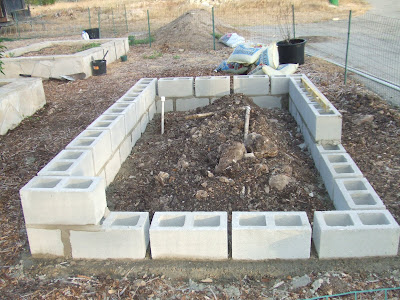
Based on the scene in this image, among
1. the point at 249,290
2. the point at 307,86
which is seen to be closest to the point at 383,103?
the point at 307,86

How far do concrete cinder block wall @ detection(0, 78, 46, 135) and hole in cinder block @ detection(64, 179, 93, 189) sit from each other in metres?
3.80

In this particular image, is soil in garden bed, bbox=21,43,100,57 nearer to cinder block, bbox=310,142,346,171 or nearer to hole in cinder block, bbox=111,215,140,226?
cinder block, bbox=310,142,346,171

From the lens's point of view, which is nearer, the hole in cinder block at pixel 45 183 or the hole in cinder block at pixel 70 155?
the hole in cinder block at pixel 45 183

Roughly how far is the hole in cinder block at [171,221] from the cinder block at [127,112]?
216 cm

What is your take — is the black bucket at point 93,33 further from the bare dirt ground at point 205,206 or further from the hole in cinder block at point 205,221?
the hole in cinder block at point 205,221

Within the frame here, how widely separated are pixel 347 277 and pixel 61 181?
2.35 metres

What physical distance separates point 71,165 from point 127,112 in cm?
178

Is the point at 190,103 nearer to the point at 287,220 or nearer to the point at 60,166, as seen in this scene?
the point at 60,166

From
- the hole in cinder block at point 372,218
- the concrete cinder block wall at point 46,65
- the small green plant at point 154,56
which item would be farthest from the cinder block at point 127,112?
the small green plant at point 154,56

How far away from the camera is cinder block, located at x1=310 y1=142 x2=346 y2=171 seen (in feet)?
15.2

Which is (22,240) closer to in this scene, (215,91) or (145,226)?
(145,226)

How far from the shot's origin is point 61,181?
3441 millimetres

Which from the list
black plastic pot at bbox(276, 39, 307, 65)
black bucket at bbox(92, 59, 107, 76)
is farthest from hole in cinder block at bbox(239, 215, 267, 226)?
black bucket at bbox(92, 59, 107, 76)

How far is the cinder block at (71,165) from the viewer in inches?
143
